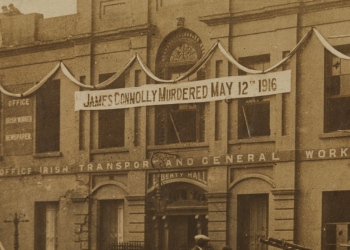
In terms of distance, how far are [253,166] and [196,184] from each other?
6.48ft

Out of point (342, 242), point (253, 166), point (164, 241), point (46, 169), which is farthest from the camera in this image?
point (46, 169)

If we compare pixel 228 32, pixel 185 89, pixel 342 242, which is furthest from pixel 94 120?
pixel 342 242

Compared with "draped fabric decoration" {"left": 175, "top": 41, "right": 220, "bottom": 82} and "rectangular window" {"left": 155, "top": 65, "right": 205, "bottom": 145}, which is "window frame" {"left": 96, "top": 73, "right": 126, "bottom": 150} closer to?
"rectangular window" {"left": 155, "top": 65, "right": 205, "bottom": 145}

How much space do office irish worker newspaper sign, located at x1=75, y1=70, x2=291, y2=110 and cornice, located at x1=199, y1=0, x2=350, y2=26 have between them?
1636 millimetres

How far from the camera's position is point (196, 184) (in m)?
25.8

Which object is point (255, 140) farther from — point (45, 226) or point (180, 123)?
point (45, 226)

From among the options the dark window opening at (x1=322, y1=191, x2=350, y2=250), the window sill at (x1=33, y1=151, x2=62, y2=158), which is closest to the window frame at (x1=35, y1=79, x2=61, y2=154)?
the window sill at (x1=33, y1=151, x2=62, y2=158)

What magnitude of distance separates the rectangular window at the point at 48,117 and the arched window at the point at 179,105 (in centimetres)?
423

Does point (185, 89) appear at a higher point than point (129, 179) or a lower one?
higher

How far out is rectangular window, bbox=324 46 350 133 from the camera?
2342cm

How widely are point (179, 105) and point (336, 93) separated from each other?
511cm

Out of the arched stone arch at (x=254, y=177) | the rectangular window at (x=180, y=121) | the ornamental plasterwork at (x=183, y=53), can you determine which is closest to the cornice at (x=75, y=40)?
the ornamental plasterwork at (x=183, y=53)

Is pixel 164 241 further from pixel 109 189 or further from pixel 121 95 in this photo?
pixel 121 95

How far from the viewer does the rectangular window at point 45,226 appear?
29016mm
